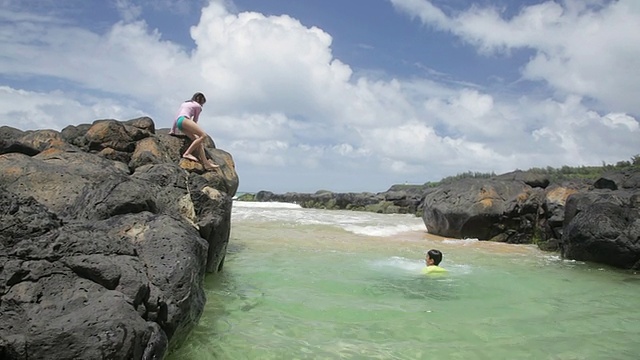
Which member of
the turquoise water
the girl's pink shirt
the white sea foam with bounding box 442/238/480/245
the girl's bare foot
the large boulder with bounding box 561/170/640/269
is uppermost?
the girl's pink shirt

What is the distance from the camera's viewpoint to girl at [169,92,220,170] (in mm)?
10875

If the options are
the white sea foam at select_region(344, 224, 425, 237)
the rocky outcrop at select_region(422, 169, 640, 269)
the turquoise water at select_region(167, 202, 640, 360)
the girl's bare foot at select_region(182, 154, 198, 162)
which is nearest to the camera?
the turquoise water at select_region(167, 202, 640, 360)

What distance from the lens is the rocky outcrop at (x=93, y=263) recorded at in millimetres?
3365

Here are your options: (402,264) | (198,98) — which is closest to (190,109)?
(198,98)

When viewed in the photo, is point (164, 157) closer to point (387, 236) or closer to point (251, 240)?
point (251, 240)

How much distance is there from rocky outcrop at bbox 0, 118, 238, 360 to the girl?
297 cm

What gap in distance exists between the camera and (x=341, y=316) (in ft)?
21.2

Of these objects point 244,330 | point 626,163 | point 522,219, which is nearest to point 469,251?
point 522,219

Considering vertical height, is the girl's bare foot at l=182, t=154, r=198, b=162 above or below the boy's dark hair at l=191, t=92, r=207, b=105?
below

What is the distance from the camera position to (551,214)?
1510 centimetres

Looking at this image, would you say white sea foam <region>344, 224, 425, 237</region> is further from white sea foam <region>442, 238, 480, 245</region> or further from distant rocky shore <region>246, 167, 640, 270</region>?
white sea foam <region>442, 238, 480, 245</region>

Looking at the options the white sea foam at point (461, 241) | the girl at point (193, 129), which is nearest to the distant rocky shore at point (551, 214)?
the white sea foam at point (461, 241)

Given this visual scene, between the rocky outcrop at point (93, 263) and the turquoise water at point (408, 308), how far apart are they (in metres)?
0.87

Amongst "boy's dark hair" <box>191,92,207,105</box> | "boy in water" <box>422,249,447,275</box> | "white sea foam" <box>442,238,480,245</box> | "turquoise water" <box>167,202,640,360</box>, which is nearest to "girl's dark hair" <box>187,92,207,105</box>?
"boy's dark hair" <box>191,92,207,105</box>
